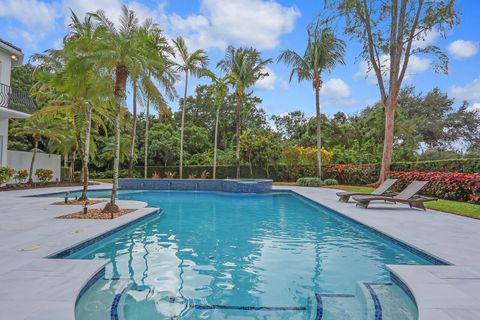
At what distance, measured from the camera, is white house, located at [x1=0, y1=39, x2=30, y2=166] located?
16.0 meters

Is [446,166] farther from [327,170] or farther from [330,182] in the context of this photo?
[327,170]

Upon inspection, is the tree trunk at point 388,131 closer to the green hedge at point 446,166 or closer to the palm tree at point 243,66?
the green hedge at point 446,166

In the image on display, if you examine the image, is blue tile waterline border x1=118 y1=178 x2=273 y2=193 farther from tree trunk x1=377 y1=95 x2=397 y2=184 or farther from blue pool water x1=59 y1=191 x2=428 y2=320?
blue pool water x1=59 y1=191 x2=428 y2=320

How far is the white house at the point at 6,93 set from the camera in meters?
16.0

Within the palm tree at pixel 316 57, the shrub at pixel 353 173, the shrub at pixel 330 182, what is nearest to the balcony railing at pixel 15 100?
the palm tree at pixel 316 57

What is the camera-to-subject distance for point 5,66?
662 inches

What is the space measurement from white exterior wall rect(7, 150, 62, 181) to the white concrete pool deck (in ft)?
43.3

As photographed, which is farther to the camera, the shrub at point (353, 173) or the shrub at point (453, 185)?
the shrub at point (353, 173)

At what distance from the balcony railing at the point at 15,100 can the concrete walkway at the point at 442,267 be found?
16.0 meters

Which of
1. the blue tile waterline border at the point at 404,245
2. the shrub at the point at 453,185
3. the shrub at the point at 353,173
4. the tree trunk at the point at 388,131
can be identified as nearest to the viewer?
the blue tile waterline border at the point at 404,245

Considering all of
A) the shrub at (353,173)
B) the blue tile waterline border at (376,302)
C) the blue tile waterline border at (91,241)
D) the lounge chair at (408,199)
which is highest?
the shrub at (353,173)

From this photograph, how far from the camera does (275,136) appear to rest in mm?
27656

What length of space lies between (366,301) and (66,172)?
2667 cm

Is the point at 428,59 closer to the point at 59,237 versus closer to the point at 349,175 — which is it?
the point at 349,175
